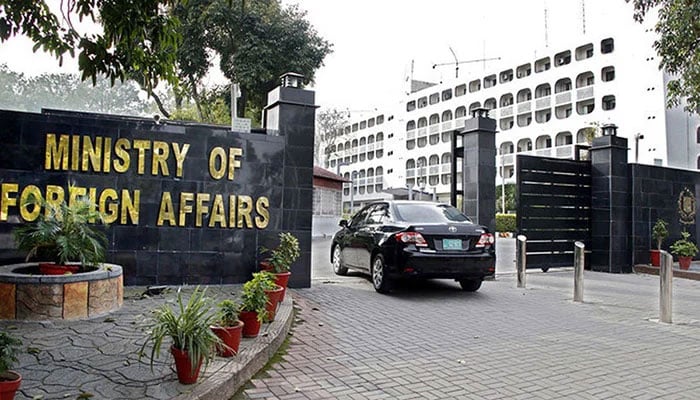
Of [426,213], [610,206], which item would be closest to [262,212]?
[426,213]

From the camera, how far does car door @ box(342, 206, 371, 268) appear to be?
9237 mm

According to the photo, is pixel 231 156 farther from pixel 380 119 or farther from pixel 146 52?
pixel 380 119

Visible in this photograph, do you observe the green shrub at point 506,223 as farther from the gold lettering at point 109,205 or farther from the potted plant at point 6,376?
the potted plant at point 6,376

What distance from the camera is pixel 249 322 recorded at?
4.68 meters

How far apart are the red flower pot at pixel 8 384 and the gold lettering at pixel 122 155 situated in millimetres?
4795

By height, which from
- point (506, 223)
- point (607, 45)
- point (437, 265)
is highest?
point (607, 45)

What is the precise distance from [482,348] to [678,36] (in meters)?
9.28

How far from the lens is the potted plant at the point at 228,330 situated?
4.05 metres

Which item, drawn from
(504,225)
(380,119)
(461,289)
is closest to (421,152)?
(380,119)

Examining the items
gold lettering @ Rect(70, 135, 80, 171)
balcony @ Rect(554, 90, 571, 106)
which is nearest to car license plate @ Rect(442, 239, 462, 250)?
gold lettering @ Rect(70, 135, 80, 171)

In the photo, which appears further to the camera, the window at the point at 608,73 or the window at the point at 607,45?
the window at the point at 607,45

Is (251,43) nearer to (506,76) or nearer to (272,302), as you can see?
(272,302)

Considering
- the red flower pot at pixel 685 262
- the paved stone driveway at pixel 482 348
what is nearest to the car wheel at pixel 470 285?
the paved stone driveway at pixel 482 348

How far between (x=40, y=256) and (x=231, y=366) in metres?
3.76
